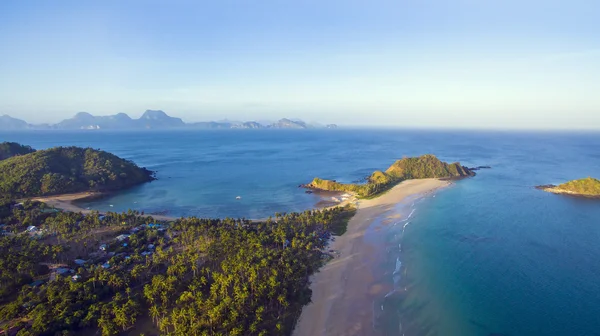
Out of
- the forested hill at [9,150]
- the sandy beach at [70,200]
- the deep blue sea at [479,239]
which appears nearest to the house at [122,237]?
the sandy beach at [70,200]

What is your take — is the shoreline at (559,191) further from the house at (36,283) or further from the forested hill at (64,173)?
the forested hill at (64,173)

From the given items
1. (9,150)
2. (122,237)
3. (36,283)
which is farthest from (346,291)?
(9,150)

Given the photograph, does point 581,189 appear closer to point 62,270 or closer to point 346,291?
point 346,291

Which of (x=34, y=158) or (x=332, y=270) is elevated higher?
(x=34, y=158)

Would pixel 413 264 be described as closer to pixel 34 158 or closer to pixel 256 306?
pixel 256 306

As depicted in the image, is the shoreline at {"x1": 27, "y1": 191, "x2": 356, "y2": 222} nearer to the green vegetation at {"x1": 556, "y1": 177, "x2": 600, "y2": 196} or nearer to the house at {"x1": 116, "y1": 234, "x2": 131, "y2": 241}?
the house at {"x1": 116, "y1": 234, "x2": 131, "y2": 241}

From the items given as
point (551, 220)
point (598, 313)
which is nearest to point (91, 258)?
point (598, 313)
